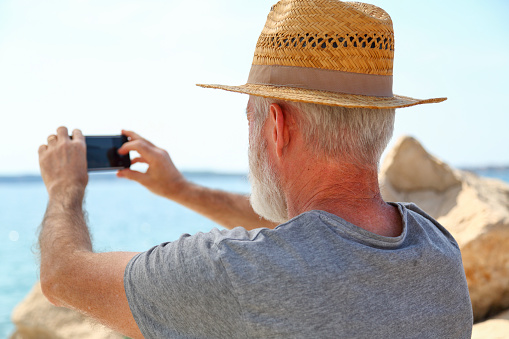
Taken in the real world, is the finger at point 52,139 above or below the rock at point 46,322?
above

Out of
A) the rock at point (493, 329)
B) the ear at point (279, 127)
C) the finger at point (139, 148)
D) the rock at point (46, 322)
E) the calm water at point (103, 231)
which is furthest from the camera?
the calm water at point (103, 231)

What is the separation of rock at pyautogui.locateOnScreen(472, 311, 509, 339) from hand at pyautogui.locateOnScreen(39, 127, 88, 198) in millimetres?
2209

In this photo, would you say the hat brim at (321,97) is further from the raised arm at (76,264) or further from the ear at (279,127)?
the raised arm at (76,264)

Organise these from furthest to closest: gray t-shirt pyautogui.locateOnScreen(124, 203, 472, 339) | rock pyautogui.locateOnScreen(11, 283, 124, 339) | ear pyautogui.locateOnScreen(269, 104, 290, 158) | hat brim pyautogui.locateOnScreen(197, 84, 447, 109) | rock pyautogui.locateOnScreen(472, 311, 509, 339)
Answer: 1. rock pyautogui.locateOnScreen(11, 283, 124, 339)
2. rock pyautogui.locateOnScreen(472, 311, 509, 339)
3. ear pyautogui.locateOnScreen(269, 104, 290, 158)
4. hat brim pyautogui.locateOnScreen(197, 84, 447, 109)
5. gray t-shirt pyautogui.locateOnScreen(124, 203, 472, 339)

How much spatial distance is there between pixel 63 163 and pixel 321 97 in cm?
94

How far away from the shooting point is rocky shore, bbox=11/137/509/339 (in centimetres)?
309

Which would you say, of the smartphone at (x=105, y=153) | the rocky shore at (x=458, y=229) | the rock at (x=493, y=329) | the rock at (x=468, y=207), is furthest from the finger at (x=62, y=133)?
the rock at (x=493, y=329)

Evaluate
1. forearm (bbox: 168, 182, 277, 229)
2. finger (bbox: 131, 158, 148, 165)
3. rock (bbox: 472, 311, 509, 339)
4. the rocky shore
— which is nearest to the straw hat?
finger (bbox: 131, 158, 148, 165)

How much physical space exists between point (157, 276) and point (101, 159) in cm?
88

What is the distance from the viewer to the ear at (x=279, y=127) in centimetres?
146

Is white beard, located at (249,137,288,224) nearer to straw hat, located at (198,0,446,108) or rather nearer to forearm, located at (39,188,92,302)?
straw hat, located at (198,0,446,108)

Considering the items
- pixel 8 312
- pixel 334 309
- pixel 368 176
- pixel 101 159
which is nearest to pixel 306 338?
pixel 334 309

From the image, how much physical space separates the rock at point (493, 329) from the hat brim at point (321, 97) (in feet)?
5.79

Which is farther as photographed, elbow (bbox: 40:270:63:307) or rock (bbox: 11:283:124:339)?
rock (bbox: 11:283:124:339)
